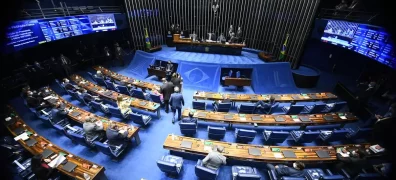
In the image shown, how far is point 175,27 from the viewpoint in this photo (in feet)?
49.6

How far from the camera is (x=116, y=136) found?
5.02 meters

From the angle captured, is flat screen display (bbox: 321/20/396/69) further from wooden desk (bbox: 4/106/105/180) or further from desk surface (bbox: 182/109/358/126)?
wooden desk (bbox: 4/106/105/180)

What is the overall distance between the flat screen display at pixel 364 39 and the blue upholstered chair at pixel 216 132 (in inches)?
273

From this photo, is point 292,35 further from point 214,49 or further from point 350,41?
point 214,49

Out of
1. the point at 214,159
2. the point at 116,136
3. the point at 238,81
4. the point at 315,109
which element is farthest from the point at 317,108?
the point at 116,136

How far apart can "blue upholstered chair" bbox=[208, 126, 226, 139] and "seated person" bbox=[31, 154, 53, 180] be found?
15.5 ft

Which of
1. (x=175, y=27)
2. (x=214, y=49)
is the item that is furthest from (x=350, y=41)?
(x=175, y=27)

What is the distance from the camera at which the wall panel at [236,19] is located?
11.2 meters

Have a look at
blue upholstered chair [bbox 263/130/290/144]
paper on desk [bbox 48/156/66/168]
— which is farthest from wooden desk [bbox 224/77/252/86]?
paper on desk [bbox 48/156/66/168]

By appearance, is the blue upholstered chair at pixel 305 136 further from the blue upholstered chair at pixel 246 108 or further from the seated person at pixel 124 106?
the seated person at pixel 124 106

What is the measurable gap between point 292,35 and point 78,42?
16965mm

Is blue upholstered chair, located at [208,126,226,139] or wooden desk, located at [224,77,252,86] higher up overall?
wooden desk, located at [224,77,252,86]

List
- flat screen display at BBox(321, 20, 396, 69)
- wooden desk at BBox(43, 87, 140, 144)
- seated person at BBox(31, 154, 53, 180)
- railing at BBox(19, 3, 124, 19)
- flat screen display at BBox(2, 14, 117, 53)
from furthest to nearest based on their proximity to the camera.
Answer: railing at BBox(19, 3, 124, 19), flat screen display at BBox(2, 14, 117, 53), flat screen display at BBox(321, 20, 396, 69), wooden desk at BBox(43, 87, 140, 144), seated person at BBox(31, 154, 53, 180)

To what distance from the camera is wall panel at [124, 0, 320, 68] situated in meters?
11.2
